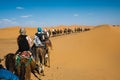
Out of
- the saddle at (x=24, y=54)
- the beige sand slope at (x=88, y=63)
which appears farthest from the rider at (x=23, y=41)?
the beige sand slope at (x=88, y=63)

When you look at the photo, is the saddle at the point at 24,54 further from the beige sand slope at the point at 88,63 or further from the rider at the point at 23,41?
the beige sand slope at the point at 88,63

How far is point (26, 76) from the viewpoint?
988 centimetres

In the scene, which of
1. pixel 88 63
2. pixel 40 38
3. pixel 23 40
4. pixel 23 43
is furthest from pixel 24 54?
pixel 88 63

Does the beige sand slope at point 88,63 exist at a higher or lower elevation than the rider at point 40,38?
lower

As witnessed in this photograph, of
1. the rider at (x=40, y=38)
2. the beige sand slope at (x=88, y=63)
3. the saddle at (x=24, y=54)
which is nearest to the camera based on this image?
the saddle at (x=24, y=54)

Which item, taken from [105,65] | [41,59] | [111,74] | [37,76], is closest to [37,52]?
[41,59]

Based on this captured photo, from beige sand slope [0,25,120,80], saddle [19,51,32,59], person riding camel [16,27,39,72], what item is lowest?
beige sand slope [0,25,120,80]

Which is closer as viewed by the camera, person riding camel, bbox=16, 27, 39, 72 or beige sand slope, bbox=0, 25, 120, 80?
person riding camel, bbox=16, 27, 39, 72

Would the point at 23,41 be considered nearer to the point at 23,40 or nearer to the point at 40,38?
the point at 23,40

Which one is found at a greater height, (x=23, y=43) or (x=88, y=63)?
(x=23, y=43)

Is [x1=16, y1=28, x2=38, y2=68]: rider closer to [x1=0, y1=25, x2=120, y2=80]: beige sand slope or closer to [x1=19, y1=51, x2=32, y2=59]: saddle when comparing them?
[x1=19, y1=51, x2=32, y2=59]: saddle

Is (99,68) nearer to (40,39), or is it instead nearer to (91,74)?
(91,74)

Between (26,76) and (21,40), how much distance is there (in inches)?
58.3

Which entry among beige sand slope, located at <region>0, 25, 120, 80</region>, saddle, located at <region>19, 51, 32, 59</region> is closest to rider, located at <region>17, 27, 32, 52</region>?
saddle, located at <region>19, 51, 32, 59</region>
